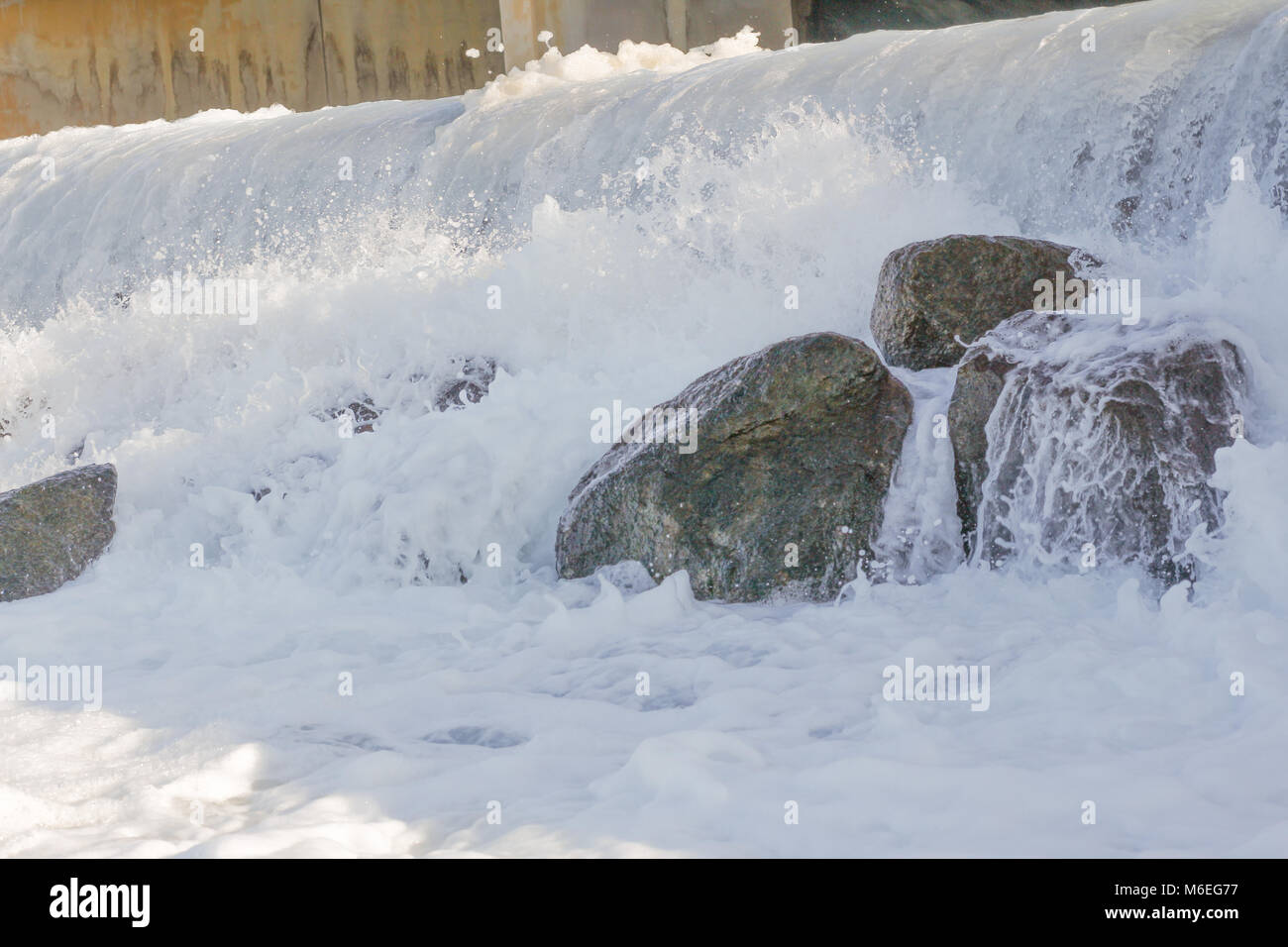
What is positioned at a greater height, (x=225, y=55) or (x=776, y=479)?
(x=225, y=55)

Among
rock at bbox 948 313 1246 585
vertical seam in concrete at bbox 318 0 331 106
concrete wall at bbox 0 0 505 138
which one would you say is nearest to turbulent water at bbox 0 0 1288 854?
rock at bbox 948 313 1246 585

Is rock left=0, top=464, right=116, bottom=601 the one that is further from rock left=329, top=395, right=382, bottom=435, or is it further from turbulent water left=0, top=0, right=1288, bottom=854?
rock left=329, top=395, right=382, bottom=435

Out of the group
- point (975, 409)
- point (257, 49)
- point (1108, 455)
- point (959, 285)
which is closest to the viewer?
point (1108, 455)

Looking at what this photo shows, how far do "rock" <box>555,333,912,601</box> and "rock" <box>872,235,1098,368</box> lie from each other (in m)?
0.42

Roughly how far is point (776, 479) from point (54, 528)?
305cm

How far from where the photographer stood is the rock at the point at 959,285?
15.1 ft

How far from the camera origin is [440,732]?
10.3 feet

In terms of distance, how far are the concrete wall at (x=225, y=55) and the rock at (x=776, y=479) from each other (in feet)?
39.8

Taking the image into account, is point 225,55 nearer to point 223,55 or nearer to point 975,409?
point 223,55

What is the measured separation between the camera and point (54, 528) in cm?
518

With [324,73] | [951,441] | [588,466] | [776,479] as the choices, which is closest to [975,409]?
[951,441]

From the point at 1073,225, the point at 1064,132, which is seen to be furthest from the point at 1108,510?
the point at 1064,132

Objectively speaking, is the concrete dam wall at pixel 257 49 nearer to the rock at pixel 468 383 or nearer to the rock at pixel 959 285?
the rock at pixel 468 383
